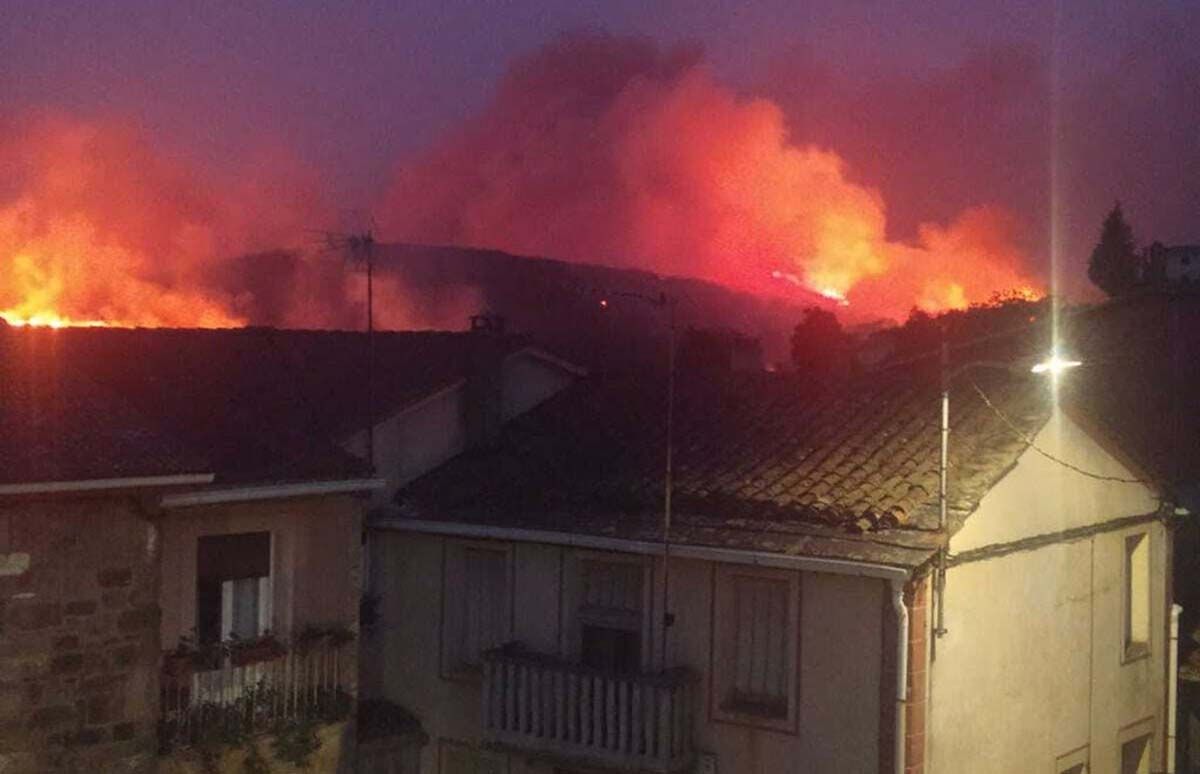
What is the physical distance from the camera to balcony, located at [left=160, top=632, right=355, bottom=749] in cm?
1322

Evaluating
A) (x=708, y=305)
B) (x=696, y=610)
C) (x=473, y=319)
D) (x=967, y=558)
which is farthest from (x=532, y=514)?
(x=708, y=305)

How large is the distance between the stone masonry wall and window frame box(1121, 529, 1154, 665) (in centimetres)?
1287

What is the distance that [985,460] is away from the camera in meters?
15.4

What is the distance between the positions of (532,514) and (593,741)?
3.02 meters

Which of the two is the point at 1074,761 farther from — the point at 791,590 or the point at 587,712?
the point at 587,712

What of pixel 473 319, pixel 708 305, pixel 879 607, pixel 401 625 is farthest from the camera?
pixel 708 305

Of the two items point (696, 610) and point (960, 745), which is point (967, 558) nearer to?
point (960, 745)

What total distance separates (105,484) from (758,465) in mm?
8096

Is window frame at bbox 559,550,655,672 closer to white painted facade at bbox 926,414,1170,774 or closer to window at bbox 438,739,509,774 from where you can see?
window at bbox 438,739,509,774

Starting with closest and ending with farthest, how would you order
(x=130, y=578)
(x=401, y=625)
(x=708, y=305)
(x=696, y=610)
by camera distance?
(x=130, y=578), (x=696, y=610), (x=401, y=625), (x=708, y=305)

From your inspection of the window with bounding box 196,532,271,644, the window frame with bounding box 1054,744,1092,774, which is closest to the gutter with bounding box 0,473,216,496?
the window with bounding box 196,532,271,644

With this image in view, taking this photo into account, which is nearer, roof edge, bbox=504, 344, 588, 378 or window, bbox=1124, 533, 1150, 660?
window, bbox=1124, 533, 1150, 660

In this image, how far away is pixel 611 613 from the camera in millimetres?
16234

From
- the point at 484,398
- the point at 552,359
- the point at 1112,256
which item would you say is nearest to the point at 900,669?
the point at 484,398
